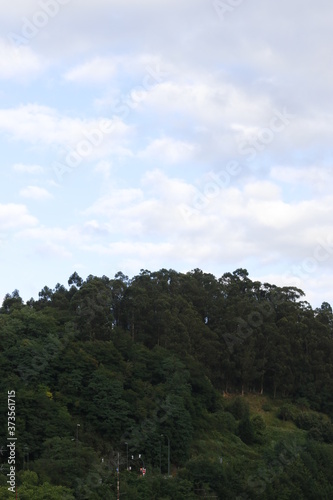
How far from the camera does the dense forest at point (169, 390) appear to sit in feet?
136

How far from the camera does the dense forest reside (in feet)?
136

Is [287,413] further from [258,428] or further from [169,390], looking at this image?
[169,390]

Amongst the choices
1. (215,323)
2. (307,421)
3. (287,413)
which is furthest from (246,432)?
(215,323)

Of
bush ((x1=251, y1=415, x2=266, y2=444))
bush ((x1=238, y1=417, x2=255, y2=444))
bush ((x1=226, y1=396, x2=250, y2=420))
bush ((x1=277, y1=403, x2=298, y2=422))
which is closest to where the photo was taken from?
bush ((x1=238, y1=417, x2=255, y2=444))

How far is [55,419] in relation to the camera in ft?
148

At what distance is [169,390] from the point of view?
5412 centimetres

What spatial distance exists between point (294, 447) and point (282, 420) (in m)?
14.2

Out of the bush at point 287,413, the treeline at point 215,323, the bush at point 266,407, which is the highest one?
the treeline at point 215,323

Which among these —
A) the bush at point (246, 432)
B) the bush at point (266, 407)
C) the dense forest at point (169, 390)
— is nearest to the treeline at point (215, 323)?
the dense forest at point (169, 390)

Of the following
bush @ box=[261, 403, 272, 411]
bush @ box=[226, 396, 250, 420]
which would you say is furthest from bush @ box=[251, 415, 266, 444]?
bush @ box=[261, 403, 272, 411]

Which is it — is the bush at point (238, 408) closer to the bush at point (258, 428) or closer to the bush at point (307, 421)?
the bush at point (258, 428)

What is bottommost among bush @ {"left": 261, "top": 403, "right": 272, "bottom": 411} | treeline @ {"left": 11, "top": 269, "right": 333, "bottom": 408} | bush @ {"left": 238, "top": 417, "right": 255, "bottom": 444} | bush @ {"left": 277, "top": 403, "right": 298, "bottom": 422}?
bush @ {"left": 238, "top": 417, "right": 255, "bottom": 444}

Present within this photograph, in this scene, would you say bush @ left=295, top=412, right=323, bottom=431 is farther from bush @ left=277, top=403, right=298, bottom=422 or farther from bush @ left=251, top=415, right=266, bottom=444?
bush @ left=251, top=415, right=266, bottom=444

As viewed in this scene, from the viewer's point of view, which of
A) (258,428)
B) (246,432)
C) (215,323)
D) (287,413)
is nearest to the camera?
(246,432)
